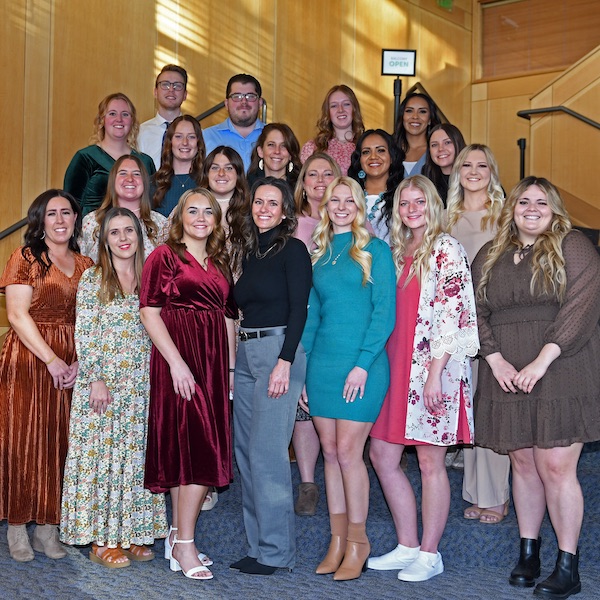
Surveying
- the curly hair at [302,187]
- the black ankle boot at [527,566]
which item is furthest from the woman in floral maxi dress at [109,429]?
the black ankle boot at [527,566]

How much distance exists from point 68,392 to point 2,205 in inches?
115

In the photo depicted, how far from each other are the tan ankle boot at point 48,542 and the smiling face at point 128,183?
1509 millimetres

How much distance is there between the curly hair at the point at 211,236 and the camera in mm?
3621

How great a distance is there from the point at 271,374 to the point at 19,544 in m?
1.34

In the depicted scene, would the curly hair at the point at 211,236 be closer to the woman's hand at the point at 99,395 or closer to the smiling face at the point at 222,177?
the smiling face at the point at 222,177

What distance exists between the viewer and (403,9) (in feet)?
33.8

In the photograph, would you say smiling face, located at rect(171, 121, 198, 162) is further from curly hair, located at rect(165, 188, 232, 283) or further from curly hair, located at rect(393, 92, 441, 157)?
curly hair, located at rect(393, 92, 441, 157)

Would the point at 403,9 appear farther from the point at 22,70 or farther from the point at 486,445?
the point at 486,445

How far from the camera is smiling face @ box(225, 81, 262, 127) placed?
5.19m

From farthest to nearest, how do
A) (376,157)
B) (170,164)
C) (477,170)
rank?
(170,164), (376,157), (477,170)

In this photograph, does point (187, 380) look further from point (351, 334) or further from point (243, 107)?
point (243, 107)

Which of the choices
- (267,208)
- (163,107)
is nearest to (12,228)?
(163,107)

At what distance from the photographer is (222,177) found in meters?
4.16

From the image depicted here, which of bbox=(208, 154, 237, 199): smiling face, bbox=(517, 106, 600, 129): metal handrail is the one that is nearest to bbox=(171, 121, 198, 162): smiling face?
bbox=(208, 154, 237, 199): smiling face
